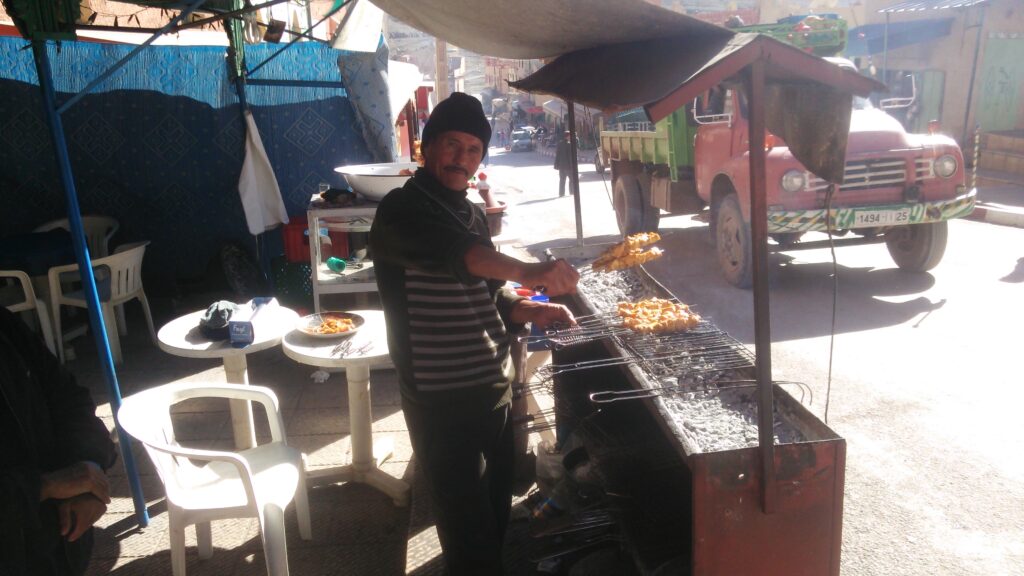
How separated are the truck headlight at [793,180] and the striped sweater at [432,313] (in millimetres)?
6235

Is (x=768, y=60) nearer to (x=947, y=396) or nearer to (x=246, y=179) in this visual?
(x=947, y=396)

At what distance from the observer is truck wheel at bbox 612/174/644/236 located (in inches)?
486

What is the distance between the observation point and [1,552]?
1973mm

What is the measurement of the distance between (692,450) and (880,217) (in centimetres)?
676

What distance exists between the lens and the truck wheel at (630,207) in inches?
486

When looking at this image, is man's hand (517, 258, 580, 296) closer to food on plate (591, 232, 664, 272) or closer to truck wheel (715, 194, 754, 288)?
food on plate (591, 232, 664, 272)

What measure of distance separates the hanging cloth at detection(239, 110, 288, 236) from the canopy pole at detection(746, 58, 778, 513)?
20.4 feet

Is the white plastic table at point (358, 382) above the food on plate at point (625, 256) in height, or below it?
below

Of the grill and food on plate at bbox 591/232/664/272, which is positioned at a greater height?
food on plate at bbox 591/232/664/272

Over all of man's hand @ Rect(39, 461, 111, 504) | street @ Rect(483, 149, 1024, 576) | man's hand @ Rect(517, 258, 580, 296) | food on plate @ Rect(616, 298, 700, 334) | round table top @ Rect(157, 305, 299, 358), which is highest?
man's hand @ Rect(517, 258, 580, 296)

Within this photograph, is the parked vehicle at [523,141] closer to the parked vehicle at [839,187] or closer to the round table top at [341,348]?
the parked vehicle at [839,187]

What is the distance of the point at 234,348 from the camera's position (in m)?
3.92

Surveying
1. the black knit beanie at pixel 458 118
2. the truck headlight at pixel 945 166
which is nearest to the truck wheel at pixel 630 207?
the truck headlight at pixel 945 166

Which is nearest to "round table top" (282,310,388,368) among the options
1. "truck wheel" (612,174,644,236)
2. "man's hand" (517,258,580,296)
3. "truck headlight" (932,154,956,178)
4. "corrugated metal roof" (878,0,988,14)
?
"man's hand" (517,258,580,296)
